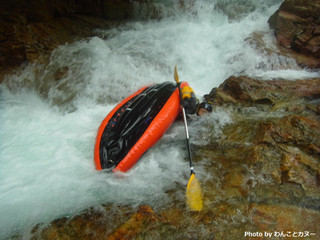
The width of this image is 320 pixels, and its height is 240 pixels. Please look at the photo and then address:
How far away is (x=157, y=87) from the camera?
11.4 ft

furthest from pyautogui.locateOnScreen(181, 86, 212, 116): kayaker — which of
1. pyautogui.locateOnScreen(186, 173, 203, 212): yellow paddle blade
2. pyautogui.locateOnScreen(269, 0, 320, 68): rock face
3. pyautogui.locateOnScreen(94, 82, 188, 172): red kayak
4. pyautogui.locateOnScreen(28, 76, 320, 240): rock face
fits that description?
pyautogui.locateOnScreen(269, 0, 320, 68): rock face

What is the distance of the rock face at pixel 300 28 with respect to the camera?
4.41 meters

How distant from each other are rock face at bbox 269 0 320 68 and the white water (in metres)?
0.32

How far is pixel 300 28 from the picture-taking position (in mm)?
4680

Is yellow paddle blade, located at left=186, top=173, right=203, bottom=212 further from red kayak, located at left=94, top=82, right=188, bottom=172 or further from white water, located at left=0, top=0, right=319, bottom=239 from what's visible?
red kayak, located at left=94, top=82, right=188, bottom=172

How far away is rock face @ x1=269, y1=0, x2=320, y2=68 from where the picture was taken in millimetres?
4406

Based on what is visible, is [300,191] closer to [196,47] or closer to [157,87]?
[157,87]

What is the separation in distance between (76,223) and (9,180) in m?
1.39

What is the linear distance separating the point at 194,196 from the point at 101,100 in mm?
3115

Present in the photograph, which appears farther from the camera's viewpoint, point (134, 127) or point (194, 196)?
point (134, 127)

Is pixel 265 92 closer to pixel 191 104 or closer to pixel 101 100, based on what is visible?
pixel 191 104

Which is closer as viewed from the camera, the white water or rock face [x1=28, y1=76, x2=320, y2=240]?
rock face [x1=28, y1=76, x2=320, y2=240]

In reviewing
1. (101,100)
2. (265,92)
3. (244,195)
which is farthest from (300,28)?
(101,100)

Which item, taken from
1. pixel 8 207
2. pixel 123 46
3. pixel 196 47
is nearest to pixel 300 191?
pixel 8 207
